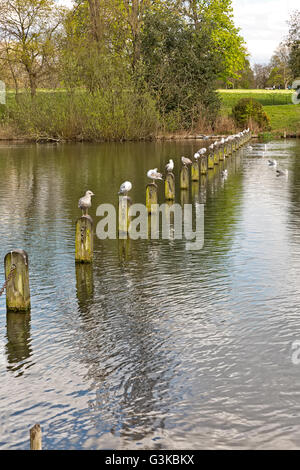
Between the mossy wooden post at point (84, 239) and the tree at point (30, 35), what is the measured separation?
44.8 metres

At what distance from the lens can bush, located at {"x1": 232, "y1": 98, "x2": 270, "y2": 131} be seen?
174ft

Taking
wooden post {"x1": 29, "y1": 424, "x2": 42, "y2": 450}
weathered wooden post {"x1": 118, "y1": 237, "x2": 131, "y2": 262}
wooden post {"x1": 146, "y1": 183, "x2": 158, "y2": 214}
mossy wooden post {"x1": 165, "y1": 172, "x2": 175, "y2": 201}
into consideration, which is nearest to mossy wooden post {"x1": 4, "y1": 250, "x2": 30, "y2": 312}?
weathered wooden post {"x1": 118, "y1": 237, "x2": 131, "y2": 262}

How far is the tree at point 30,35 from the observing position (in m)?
53.6

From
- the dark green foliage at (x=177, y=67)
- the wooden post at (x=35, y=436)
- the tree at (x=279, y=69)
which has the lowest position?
the wooden post at (x=35, y=436)

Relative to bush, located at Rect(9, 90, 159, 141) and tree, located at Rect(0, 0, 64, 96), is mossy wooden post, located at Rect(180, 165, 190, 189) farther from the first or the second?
tree, located at Rect(0, 0, 64, 96)

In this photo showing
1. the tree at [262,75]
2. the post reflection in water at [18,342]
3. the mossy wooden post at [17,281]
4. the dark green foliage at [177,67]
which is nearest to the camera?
the post reflection in water at [18,342]

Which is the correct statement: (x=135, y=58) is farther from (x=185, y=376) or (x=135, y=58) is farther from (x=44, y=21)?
(x=185, y=376)

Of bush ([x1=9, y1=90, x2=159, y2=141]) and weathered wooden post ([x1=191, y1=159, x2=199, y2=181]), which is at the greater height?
bush ([x1=9, y1=90, x2=159, y2=141])

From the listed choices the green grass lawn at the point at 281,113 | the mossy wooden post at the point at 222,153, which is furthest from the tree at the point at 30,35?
the mossy wooden post at the point at 222,153

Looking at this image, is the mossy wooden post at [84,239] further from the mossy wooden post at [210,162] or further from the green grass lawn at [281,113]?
the green grass lawn at [281,113]

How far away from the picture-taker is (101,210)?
54.9ft

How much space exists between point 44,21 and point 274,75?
77.8 meters

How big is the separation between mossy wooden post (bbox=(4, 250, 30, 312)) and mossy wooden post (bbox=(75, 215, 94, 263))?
2.08m

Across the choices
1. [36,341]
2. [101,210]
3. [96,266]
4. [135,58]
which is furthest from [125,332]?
[135,58]
